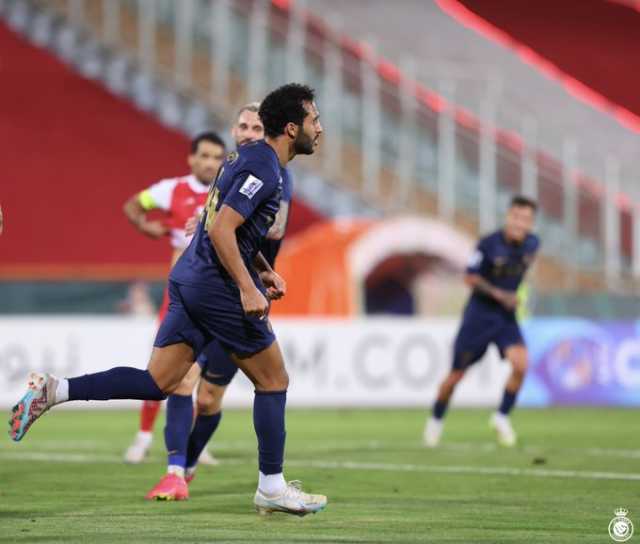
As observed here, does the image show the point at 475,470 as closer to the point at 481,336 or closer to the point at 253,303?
the point at 481,336

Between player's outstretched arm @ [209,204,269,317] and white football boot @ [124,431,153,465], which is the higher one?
player's outstretched arm @ [209,204,269,317]

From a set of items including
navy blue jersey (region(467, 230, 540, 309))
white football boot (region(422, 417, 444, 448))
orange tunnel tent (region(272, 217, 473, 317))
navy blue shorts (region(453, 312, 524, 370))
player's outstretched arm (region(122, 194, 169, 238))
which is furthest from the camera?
orange tunnel tent (region(272, 217, 473, 317))

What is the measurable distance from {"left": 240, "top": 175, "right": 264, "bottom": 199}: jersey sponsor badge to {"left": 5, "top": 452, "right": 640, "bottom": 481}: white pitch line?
3.72 m

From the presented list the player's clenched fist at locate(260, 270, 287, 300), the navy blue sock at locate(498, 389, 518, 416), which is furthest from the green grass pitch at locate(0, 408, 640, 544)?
the player's clenched fist at locate(260, 270, 287, 300)

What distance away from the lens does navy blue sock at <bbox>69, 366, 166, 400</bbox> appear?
717 centimetres

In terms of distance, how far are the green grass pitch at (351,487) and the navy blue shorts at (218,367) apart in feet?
2.17

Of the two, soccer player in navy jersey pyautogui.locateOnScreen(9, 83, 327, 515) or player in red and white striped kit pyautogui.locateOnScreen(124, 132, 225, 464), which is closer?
soccer player in navy jersey pyautogui.locateOnScreen(9, 83, 327, 515)

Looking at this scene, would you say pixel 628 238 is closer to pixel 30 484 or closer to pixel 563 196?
pixel 563 196

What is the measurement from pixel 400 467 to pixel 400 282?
566 inches

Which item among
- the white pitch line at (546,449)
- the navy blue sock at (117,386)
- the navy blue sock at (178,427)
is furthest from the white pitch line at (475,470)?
the navy blue sock at (117,386)

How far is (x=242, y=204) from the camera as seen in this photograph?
6.92 meters

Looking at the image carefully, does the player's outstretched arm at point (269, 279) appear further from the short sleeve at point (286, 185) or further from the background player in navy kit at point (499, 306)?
the background player in navy kit at point (499, 306)

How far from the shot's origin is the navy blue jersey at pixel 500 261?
1350 cm

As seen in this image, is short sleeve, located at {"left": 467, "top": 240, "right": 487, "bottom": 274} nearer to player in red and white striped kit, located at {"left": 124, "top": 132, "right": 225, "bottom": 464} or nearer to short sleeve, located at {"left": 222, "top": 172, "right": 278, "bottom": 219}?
player in red and white striped kit, located at {"left": 124, "top": 132, "right": 225, "bottom": 464}
